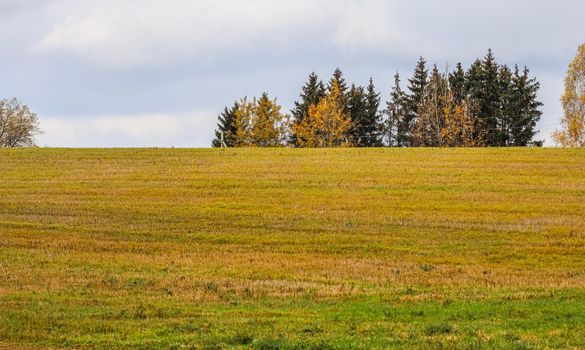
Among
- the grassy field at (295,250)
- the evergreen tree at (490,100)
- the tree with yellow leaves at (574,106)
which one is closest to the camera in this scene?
the grassy field at (295,250)

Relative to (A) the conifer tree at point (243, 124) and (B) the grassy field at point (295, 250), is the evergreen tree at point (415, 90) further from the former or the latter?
(B) the grassy field at point (295, 250)

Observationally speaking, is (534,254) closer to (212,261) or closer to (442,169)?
(212,261)

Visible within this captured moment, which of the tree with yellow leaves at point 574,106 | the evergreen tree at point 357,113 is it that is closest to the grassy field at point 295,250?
the tree with yellow leaves at point 574,106

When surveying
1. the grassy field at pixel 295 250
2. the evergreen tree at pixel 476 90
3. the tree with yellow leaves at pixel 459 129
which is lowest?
the grassy field at pixel 295 250

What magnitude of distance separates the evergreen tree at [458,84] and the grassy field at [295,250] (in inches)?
2372

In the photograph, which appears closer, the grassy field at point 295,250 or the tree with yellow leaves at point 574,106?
the grassy field at point 295,250

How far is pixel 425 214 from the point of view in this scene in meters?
37.9

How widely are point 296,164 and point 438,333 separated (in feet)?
135

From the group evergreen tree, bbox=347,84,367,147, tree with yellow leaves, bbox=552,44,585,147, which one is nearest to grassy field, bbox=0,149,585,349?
tree with yellow leaves, bbox=552,44,585,147

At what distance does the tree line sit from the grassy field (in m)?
43.1

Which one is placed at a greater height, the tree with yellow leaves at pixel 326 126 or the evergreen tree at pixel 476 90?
the evergreen tree at pixel 476 90

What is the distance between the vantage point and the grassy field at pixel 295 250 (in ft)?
52.1

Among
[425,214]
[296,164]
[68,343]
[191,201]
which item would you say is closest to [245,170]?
[296,164]

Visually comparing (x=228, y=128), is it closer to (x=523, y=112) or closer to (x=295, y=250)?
(x=523, y=112)
